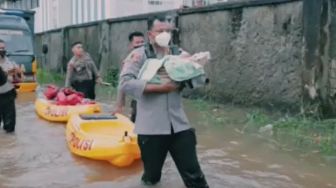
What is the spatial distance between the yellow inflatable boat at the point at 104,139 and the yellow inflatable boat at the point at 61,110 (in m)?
2.25

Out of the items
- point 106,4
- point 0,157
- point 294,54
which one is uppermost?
point 106,4

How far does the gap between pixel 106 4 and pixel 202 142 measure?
16.9 m

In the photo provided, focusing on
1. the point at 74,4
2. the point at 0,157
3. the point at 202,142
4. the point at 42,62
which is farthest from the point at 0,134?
the point at 74,4

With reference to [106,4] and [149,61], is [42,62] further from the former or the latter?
[149,61]

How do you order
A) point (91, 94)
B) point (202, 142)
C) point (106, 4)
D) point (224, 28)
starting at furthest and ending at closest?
point (106, 4), point (224, 28), point (91, 94), point (202, 142)

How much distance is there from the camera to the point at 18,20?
1783 centimetres

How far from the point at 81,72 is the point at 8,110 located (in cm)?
187

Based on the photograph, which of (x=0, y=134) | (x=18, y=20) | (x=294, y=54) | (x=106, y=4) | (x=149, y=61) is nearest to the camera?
(x=149, y=61)

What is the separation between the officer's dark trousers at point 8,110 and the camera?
977cm

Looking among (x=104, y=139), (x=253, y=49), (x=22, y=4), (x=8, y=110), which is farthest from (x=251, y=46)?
(x=22, y=4)

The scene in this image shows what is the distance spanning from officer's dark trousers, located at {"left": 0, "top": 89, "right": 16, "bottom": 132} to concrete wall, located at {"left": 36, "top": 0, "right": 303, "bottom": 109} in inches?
195

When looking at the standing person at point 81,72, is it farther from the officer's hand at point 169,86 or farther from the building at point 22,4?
the building at point 22,4

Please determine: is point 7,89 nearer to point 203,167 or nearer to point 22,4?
point 203,167

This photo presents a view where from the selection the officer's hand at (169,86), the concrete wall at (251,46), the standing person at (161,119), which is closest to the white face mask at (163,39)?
the standing person at (161,119)
